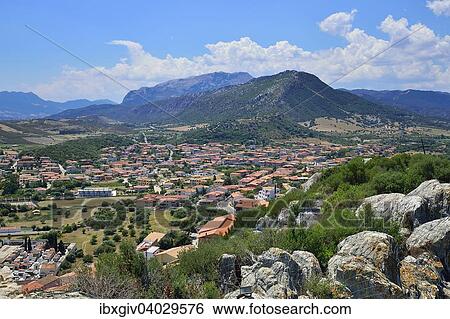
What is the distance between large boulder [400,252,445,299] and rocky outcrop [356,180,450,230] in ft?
8.13

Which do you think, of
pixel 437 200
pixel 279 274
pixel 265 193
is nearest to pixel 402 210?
pixel 437 200

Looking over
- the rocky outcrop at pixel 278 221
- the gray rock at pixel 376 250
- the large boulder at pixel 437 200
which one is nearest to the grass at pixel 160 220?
the rocky outcrop at pixel 278 221

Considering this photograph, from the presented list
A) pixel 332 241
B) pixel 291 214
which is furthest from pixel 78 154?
pixel 332 241

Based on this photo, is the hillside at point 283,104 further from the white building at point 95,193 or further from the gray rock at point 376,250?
the gray rock at point 376,250

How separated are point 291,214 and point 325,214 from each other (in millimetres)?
1960

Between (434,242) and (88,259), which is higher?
(434,242)

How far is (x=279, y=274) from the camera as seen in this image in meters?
5.70

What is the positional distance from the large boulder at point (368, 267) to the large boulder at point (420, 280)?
0.52 feet

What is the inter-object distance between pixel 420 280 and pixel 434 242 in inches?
68.9

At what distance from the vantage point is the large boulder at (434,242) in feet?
25.9

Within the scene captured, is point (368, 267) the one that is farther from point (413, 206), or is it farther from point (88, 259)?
point (88, 259)

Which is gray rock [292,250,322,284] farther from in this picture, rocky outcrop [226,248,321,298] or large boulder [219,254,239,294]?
large boulder [219,254,239,294]

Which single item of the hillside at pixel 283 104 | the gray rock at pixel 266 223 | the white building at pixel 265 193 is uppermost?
the hillside at pixel 283 104
